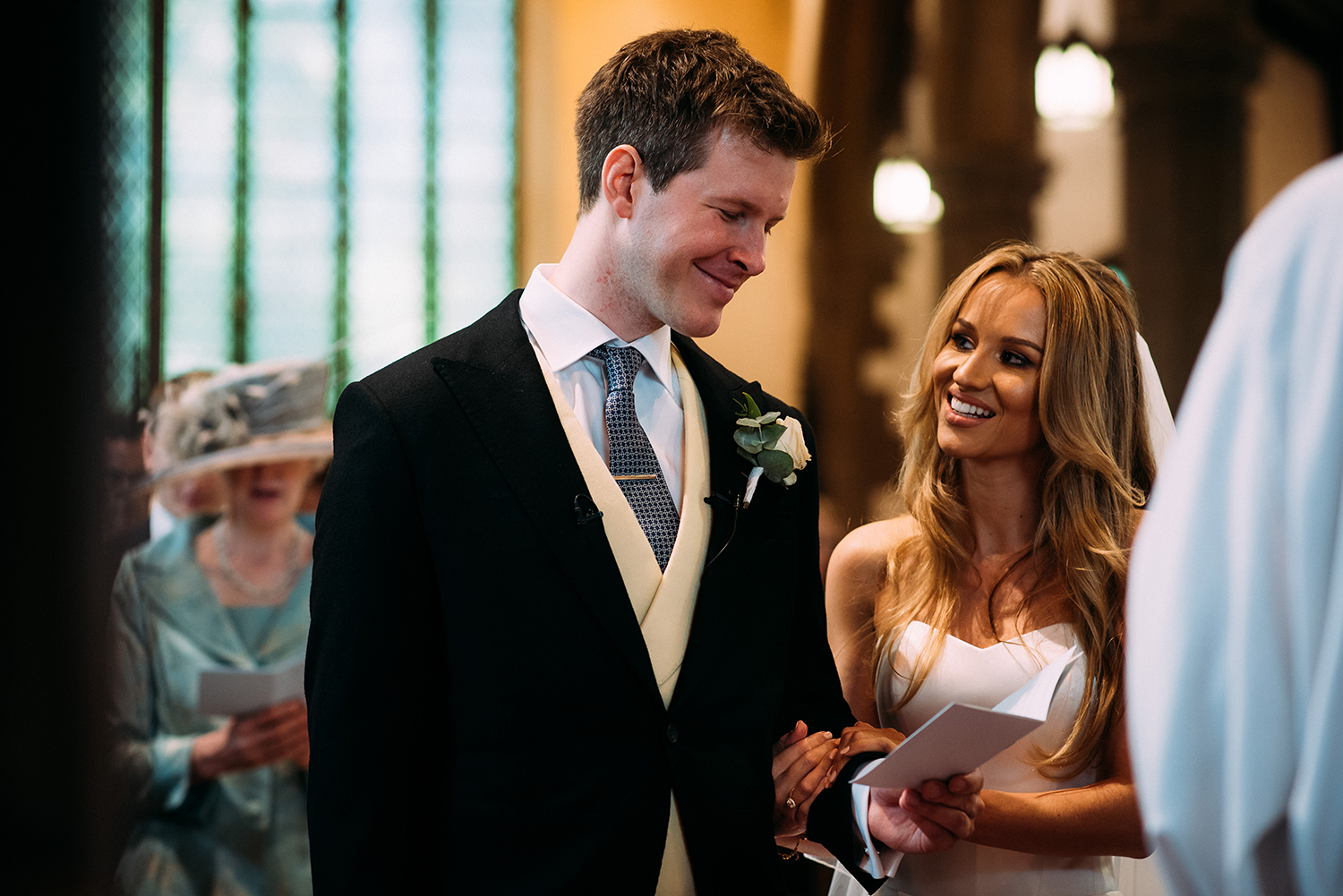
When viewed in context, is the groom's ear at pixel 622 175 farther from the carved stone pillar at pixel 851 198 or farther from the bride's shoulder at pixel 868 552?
the carved stone pillar at pixel 851 198

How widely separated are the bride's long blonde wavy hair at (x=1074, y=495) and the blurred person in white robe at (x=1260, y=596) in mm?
1499

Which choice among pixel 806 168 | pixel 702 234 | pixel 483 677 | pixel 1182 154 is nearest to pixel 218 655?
pixel 483 677

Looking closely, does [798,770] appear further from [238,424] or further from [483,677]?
[238,424]

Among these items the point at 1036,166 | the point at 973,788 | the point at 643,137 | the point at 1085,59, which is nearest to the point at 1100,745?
the point at 973,788

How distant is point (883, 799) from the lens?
1.83m

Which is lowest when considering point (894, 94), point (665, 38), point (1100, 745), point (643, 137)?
point (1100, 745)

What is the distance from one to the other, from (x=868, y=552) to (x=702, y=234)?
111 centimetres

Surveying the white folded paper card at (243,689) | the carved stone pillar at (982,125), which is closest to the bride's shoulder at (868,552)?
the white folded paper card at (243,689)

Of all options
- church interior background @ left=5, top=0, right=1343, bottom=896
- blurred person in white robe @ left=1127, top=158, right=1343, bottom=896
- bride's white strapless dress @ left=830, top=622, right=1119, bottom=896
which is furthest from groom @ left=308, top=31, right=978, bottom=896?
church interior background @ left=5, top=0, right=1343, bottom=896

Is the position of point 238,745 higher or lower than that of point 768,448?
lower

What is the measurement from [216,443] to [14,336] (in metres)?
1.75

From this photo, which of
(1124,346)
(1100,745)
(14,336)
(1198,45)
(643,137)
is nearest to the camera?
(643,137)

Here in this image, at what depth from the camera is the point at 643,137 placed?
1.66 meters

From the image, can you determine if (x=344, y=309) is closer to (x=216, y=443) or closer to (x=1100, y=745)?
(x=216, y=443)
